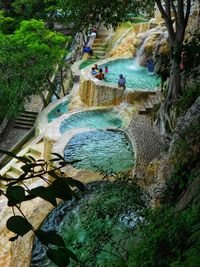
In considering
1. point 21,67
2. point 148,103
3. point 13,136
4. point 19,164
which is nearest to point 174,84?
point 148,103

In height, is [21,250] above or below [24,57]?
below

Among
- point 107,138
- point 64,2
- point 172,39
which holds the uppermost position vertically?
point 64,2

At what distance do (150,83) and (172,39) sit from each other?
802 cm

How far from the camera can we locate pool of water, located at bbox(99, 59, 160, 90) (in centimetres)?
1845

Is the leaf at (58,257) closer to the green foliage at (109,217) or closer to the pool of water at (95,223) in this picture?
the green foliage at (109,217)

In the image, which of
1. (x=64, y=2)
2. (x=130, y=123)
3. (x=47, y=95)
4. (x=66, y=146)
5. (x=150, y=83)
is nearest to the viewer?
(x=64, y=2)

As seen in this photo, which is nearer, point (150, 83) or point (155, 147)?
point (155, 147)

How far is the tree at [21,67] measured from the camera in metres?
19.8

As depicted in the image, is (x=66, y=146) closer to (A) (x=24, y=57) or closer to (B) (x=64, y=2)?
(B) (x=64, y=2)

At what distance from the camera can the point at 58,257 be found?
Result: 1261mm

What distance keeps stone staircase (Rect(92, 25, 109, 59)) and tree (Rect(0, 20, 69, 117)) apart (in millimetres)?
5962

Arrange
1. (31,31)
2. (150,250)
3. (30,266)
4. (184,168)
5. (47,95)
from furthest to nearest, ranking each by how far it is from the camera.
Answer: (47,95)
(31,31)
(30,266)
(184,168)
(150,250)

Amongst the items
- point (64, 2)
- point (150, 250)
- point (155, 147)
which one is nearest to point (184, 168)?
point (150, 250)

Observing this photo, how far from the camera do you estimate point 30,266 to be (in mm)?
8508
